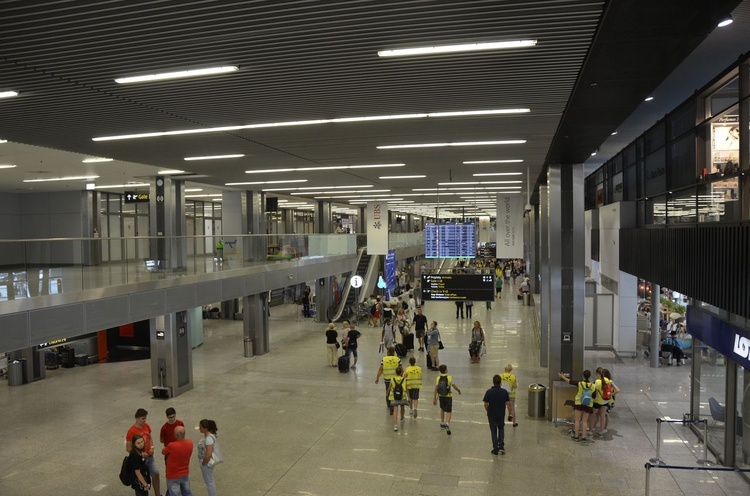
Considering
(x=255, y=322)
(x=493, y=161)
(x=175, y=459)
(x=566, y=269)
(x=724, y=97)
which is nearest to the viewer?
(x=175, y=459)

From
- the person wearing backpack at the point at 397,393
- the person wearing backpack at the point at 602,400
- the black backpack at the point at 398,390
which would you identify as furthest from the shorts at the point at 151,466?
the person wearing backpack at the point at 602,400

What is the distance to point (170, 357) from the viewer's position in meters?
14.4

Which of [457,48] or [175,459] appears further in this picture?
[175,459]

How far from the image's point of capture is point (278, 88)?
22.6ft

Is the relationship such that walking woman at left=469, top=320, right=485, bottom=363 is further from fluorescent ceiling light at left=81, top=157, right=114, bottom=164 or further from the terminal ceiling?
fluorescent ceiling light at left=81, top=157, right=114, bottom=164

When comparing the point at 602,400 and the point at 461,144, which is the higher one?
the point at 461,144

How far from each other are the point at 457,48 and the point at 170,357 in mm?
11788

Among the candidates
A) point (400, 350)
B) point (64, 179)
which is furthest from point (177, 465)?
point (64, 179)

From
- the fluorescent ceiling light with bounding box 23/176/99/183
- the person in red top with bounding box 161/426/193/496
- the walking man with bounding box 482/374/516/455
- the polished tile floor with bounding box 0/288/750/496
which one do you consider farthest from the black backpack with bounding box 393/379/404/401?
the fluorescent ceiling light with bounding box 23/176/99/183

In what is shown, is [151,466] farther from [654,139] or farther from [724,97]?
[654,139]

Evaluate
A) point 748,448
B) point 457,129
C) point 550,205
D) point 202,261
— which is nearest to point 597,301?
point 550,205

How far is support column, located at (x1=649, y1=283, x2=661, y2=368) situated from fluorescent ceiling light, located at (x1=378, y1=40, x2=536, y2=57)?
12298 mm

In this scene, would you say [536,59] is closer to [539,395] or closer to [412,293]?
[539,395]

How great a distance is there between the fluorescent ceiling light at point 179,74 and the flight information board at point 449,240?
47.0 feet
